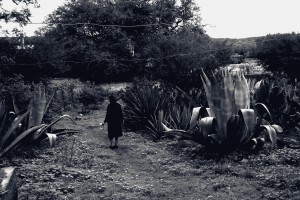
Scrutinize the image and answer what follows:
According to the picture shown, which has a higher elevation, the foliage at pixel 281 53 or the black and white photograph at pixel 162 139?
the foliage at pixel 281 53

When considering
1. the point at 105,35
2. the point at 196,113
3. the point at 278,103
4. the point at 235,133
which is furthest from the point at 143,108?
the point at 105,35

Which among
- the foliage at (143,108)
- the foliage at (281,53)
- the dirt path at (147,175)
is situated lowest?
the dirt path at (147,175)

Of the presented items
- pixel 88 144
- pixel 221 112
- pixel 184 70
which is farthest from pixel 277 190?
pixel 184 70

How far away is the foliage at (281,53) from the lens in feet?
78.7

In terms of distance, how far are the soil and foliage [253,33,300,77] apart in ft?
56.6

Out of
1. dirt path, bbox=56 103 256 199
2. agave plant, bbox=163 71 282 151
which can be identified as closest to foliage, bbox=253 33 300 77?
dirt path, bbox=56 103 256 199

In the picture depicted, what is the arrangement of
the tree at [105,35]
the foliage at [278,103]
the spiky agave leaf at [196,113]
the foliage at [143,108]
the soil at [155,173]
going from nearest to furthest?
the soil at [155,173], the spiky agave leaf at [196,113], the foliage at [278,103], the foliage at [143,108], the tree at [105,35]

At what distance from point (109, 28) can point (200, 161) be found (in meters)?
24.1

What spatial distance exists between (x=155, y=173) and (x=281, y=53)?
66.8 ft

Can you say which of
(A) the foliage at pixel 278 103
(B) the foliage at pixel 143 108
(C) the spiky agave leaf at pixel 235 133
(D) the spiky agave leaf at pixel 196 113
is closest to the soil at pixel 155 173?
(C) the spiky agave leaf at pixel 235 133

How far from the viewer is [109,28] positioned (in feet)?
98.1

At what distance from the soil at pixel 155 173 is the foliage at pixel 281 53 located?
1724 centimetres

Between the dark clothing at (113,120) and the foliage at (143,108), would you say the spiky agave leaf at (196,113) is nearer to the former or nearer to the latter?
the dark clothing at (113,120)

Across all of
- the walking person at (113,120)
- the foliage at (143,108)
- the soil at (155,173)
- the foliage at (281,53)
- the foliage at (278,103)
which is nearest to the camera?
the soil at (155,173)
